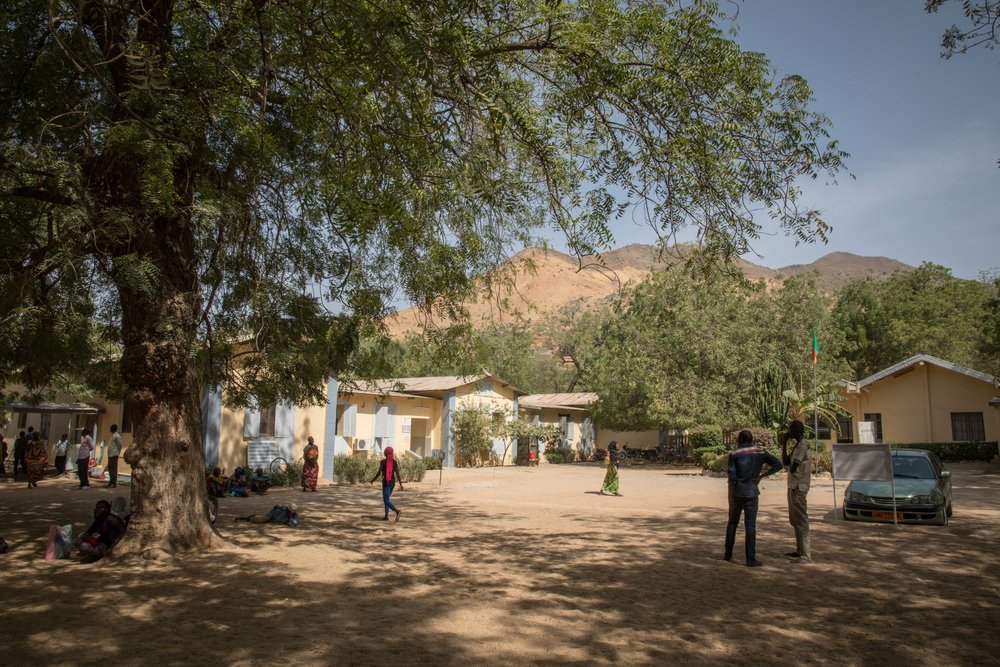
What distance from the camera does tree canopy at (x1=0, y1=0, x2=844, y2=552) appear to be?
25.4ft

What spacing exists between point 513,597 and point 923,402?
1275 inches

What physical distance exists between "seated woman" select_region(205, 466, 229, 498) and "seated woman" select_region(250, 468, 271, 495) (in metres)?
0.76

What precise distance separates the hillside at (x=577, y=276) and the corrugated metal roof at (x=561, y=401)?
209 inches

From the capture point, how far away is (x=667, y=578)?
7949 millimetres

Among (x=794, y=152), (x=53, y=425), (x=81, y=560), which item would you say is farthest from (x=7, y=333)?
(x=53, y=425)

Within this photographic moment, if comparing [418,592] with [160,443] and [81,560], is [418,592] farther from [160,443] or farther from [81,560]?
[81,560]

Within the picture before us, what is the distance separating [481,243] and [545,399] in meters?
32.8

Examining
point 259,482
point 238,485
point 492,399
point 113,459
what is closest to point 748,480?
point 238,485

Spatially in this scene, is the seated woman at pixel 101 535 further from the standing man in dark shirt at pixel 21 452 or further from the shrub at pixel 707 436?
the shrub at pixel 707 436

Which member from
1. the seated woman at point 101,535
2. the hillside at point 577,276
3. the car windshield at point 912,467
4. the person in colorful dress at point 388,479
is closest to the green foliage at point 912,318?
the hillside at point 577,276

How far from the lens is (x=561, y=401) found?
1654 inches

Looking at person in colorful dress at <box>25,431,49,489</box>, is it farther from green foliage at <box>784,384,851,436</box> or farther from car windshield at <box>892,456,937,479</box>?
green foliage at <box>784,384,851,436</box>

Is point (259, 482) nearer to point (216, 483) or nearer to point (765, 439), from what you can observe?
point (216, 483)

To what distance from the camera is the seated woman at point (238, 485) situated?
17422mm
